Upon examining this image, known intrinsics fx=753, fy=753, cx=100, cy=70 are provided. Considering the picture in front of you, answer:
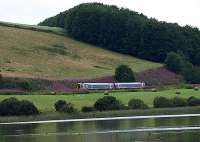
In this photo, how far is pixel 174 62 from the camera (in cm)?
15612

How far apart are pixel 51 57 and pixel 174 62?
83.6 ft

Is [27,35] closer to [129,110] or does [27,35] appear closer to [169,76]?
[169,76]

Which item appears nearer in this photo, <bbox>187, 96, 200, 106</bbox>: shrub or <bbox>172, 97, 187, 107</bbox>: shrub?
<bbox>172, 97, 187, 107</bbox>: shrub

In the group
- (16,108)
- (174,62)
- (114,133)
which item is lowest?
(114,133)

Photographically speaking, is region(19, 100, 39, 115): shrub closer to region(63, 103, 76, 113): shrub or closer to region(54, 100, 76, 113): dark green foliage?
region(54, 100, 76, 113): dark green foliage

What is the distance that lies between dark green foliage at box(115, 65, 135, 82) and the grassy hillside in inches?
148

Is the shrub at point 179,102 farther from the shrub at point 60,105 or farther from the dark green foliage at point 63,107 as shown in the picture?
the shrub at point 60,105

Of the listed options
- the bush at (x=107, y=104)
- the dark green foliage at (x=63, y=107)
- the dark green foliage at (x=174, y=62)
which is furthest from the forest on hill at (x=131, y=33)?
the dark green foliage at (x=63, y=107)

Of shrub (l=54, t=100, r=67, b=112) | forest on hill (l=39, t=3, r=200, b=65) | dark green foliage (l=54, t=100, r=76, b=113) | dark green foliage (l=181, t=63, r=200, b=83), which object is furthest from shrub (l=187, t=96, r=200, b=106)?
forest on hill (l=39, t=3, r=200, b=65)

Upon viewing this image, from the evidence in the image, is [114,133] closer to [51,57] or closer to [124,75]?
[124,75]

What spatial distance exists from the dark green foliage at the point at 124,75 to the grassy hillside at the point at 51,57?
12.4ft

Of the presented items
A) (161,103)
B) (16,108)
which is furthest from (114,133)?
(161,103)

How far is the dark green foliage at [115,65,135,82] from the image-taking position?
133000 millimetres

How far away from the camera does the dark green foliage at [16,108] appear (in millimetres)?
80375
